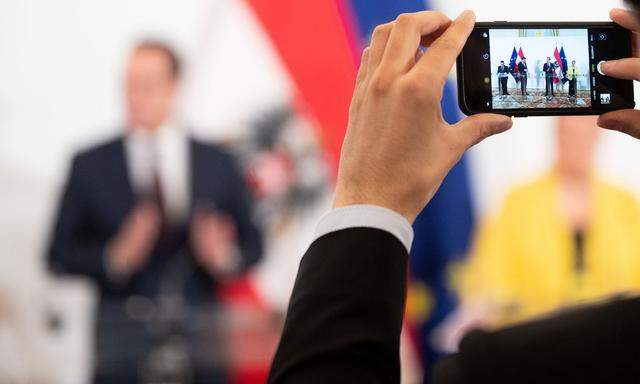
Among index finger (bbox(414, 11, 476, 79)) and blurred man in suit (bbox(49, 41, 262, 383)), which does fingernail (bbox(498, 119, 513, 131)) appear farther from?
blurred man in suit (bbox(49, 41, 262, 383))

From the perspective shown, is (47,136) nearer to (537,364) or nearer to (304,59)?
(304,59)

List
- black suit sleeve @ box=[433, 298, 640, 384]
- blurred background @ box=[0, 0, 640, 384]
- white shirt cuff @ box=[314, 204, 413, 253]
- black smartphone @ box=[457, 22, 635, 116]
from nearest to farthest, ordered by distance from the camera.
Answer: black suit sleeve @ box=[433, 298, 640, 384]
white shirt cuff @ box=[314, 204, 413, 253]
black smartphone @ box=[457, 22, 635, 116]
blurred background @ box=[0, 0, 640, 384]

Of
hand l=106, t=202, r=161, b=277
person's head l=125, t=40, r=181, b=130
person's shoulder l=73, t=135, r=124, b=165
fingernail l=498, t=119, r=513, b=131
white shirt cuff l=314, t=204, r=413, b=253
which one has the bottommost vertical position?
hand l=106, t=202, r=161, b=277

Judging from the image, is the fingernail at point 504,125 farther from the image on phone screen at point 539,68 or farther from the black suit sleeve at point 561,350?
the black suit sleeve at point 561,350

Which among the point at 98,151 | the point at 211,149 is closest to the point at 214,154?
the point at 211,149

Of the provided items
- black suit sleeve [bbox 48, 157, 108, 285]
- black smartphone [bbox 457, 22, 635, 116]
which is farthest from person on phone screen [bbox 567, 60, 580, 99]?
black suit sleeve [bbox 48, 157, 108, 285]

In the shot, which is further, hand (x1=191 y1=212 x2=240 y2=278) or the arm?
hand (x1=191 y1=212 x2=240 y2=278)

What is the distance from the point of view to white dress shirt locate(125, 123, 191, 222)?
2.28m

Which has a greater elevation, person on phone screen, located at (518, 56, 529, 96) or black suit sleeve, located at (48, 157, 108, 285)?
person on phone screen, located at (518, 56, 529, 96)

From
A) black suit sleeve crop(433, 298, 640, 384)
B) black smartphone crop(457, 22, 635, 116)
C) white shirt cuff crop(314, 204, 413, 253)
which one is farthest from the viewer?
black smartphone crop(457, 22, 635, 116)

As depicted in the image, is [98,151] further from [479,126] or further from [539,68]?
[479,126]

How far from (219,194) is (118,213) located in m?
0.33

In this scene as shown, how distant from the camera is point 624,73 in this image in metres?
0.80

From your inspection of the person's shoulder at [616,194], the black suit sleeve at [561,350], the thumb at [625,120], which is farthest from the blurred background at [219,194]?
the black suit sleeve at [561,350]
